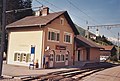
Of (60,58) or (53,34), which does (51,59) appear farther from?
(53,34)

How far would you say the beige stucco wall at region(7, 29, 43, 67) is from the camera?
95.3ft

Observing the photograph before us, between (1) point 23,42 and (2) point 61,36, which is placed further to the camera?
(2) point 61,36

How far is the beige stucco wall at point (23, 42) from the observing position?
2906 centimetres

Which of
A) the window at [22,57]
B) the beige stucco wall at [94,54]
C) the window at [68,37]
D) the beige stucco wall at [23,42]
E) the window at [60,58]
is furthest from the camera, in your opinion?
the beige stucco wall at [94,54]

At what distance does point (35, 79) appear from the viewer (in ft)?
56.4

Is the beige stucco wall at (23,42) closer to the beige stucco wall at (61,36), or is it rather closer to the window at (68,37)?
the beige stucco wall at (61,36)

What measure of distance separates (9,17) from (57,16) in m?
18.2

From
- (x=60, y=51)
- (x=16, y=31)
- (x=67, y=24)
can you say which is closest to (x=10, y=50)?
(x=16, y=31)

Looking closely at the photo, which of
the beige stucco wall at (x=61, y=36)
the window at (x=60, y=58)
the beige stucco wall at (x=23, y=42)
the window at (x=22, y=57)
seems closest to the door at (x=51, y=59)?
the beige stucco wall at (x=61, y=36)

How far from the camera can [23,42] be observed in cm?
3078

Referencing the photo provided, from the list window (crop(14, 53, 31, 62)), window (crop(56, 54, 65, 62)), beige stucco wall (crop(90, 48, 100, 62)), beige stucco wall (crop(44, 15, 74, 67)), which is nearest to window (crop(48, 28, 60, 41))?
beige stucco wall (crop(44, 15, 74, 67))

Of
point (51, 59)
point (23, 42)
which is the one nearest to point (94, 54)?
point (51, 59)

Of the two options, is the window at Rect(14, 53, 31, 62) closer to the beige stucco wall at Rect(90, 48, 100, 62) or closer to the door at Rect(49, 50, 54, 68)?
the door at Rect(49, 50, 54, 68)

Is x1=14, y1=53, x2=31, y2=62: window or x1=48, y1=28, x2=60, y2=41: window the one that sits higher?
x1=48, y1=28, x2=60, y2=41: window
